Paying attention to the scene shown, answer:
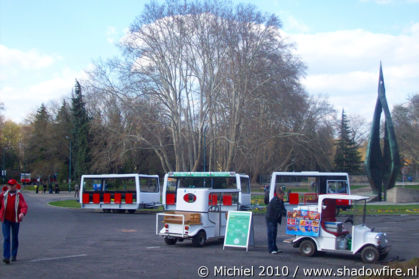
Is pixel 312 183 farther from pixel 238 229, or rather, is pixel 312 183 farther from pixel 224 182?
pixel 238 229

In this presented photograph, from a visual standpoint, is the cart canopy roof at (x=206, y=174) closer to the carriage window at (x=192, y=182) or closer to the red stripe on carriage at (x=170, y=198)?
the carriage window at (x=192, y=182)

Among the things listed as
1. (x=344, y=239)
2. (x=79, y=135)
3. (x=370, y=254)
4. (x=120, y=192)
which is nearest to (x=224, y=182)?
(x=120, y=192)

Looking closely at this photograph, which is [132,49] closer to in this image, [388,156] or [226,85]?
[226,85]

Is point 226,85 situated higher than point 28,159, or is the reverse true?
point 226,85

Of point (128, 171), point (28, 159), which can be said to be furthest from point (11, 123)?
point (128, 171)

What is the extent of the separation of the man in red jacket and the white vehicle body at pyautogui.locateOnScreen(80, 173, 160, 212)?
64.6 ft

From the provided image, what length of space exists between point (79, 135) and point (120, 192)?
39223mm

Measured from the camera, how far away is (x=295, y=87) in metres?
49.9

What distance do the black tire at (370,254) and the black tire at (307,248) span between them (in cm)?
123

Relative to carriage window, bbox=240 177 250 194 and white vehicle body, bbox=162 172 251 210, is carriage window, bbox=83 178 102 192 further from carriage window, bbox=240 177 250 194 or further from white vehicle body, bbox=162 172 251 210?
carriage window, bbox=240 177 250 194

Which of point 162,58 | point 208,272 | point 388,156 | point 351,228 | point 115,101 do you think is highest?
point 162,58

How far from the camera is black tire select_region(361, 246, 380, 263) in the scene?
1098cm

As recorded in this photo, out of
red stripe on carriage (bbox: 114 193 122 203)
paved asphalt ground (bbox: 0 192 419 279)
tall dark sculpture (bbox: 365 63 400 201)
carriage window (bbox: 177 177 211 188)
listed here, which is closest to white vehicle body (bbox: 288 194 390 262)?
paved asphalt ground (bbox: 0 192 419 279)

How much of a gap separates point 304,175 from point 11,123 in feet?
288
